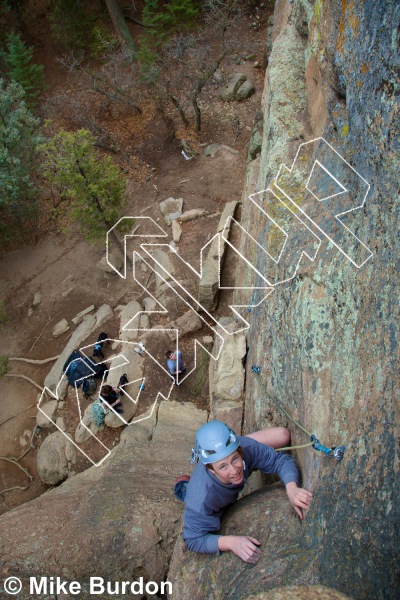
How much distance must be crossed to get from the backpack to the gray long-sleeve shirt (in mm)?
8810

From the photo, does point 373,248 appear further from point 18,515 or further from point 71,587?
point 18,515

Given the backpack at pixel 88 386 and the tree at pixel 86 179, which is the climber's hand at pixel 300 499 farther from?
the tree at pixel 86 179

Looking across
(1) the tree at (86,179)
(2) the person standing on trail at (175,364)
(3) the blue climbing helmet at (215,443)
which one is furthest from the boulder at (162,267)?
(3) the blue climbing helmet at (215,443)

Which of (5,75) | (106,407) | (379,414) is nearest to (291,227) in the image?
(379,414)

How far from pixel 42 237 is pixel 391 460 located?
1954 cm

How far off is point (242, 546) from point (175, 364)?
8.28m

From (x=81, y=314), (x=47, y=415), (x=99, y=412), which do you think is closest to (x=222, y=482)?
(x=99, y=412)

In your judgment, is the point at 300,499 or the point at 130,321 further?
the point at 130,321

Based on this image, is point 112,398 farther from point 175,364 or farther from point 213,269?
point 213,269

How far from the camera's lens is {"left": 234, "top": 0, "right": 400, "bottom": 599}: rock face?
3809mm

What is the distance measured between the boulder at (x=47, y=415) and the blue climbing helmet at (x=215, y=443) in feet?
34.1

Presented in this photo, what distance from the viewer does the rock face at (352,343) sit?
12.5ft

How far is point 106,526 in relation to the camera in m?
7.00

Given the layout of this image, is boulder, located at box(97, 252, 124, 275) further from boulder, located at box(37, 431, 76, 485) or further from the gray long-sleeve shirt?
the gray long-sleeve shirt
